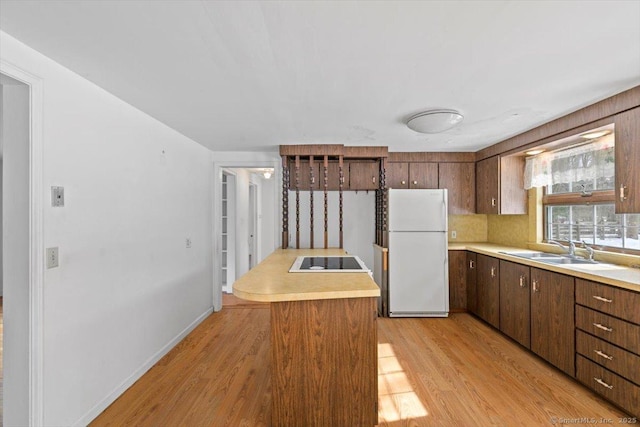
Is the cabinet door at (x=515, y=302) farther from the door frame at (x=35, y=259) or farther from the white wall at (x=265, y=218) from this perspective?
the white wall at (x=265, y=218)

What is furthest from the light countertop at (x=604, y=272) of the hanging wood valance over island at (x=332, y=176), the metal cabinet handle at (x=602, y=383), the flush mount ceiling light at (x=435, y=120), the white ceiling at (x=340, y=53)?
the hanging wood valance over island at (x=332, y=176)

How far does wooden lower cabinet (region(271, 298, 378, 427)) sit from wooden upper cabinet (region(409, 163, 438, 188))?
276 centimetres

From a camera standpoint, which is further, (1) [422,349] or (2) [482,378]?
(1) [422,349]

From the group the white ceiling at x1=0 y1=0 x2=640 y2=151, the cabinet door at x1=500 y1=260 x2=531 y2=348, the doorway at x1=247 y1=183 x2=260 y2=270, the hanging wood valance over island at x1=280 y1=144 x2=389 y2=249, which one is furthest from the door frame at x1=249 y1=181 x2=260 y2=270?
the cabinet door at x1=500 y1=260 x2=531 y2=348

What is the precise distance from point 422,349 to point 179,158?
3078mm

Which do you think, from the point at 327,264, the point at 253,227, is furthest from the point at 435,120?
the point at 253,227

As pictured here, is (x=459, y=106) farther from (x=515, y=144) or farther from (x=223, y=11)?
(x=223, y=11)

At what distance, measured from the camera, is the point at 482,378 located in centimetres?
240

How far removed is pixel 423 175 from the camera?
13.7 ft

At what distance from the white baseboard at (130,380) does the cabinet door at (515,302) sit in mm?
3357

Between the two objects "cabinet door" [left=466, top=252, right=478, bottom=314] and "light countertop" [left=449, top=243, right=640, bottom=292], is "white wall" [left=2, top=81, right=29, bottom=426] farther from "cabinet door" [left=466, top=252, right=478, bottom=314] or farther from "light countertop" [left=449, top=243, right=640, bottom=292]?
"cabinet door" [left=466, top=252, right=478, bottom=314]

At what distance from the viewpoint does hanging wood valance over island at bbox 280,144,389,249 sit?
380 cm

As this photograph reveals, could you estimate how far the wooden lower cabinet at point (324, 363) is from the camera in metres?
1.76

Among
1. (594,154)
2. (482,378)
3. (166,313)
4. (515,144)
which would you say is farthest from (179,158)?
(594,154)
